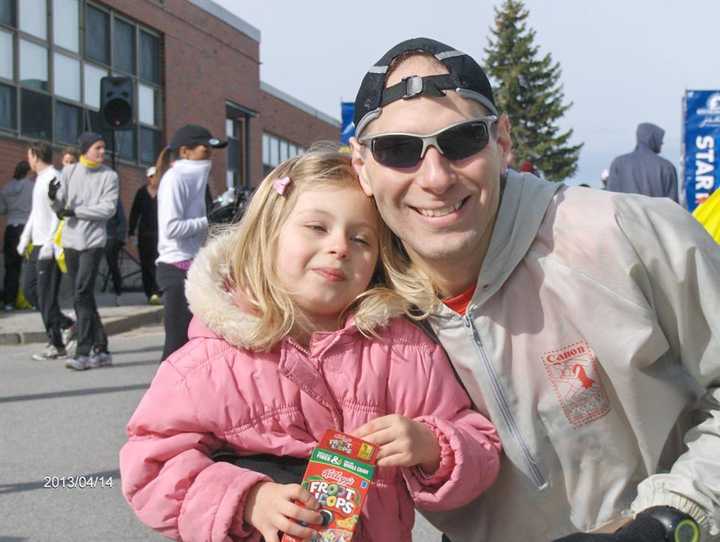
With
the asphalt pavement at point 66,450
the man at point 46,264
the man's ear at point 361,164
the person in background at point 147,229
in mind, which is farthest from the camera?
the person in background at point 147,229

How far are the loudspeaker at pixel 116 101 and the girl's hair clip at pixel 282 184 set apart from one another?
10788mm

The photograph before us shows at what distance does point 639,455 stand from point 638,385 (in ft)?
0.72

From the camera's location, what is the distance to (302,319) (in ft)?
8.15

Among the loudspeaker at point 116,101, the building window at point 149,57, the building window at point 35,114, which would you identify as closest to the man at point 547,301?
the loudspeaker at point 116,101

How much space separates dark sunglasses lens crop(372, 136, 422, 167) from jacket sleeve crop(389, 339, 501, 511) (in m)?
0.48

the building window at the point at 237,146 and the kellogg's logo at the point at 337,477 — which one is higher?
the building window at the point at 237,146

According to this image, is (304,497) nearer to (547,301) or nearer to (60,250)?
(547,301)

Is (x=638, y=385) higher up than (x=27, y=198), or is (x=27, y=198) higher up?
(x=27, y=198)

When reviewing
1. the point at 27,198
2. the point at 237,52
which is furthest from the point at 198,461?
the point at 237,52

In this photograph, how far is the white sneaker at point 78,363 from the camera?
843cm

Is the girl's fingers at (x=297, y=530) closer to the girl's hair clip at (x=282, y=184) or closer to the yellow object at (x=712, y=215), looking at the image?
the girl's hair clip at (x=282, y=184)

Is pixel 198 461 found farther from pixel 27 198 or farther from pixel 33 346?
pixel 27 198

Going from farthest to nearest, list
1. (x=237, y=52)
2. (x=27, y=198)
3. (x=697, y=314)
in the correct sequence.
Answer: (x=237, y=52), (x=27, y=198), (x=697, y=314)

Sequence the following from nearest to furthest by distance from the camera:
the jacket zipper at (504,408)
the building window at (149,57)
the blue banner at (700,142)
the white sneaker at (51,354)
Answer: the jacket zipper at (504,408) < the white sneaker at (51,354) < the blue banner at (700,142) < the building window at (149,57)
